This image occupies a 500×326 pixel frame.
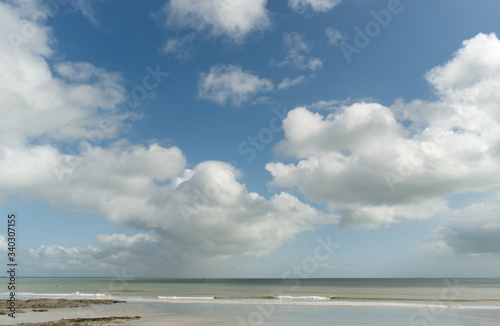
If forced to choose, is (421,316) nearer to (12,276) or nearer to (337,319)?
(337,319)

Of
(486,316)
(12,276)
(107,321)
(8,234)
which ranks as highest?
(8,234)

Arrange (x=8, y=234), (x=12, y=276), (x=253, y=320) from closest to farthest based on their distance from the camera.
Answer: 1. (x=8, y=234)
2. (x=12, y=276)
3. (x=253, y=320)

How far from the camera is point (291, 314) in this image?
35.6 metres

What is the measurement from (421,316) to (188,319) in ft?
84.9

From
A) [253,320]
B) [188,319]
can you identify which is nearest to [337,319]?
[253,320]

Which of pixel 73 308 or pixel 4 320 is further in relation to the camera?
pixel 73 308

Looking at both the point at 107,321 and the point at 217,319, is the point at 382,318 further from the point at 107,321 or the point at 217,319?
the point at 107,321

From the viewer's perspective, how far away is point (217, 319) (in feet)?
107

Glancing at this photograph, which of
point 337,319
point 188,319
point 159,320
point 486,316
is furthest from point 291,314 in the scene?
point 486,316

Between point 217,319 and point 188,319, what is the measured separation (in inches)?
121

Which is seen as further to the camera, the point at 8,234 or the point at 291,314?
the point at 291,314

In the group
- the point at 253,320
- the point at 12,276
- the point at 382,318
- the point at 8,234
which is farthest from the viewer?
the point at 382,318

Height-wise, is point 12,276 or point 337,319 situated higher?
point 12,276

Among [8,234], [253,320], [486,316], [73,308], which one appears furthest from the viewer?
[73,308]
